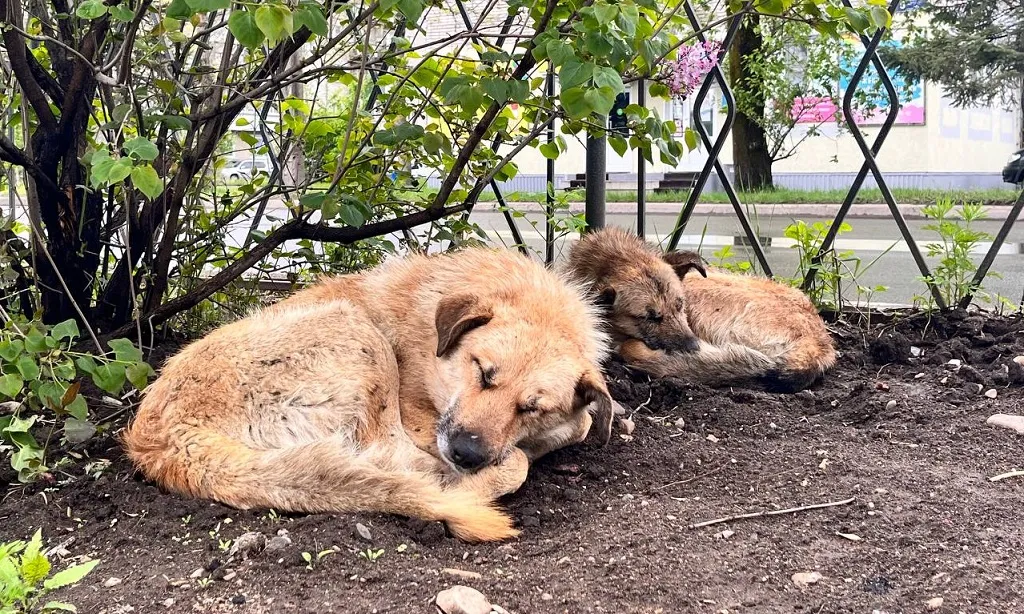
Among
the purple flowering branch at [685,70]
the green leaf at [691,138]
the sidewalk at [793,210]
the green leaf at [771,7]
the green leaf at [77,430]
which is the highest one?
the green leaf at [771,7]

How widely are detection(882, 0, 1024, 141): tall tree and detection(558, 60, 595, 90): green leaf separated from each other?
13.0m

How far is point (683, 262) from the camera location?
555cm

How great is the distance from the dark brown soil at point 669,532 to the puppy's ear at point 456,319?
699mm

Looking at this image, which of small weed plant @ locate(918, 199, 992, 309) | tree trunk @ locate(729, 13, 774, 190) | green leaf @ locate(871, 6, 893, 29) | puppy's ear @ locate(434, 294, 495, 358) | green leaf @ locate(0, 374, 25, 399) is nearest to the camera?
green leaf @ locate(0, 374, 25, 399)

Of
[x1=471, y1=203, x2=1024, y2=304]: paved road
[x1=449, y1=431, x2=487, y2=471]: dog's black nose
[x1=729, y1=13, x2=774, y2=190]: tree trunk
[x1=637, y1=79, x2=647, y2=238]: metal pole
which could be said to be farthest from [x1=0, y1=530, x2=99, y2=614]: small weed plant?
[x1=729, y1=13, x2=774, y2=190]: tree trunk

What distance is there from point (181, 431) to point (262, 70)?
181 cm

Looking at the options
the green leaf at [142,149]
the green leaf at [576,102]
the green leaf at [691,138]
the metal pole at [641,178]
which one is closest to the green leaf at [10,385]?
the green leaf at [142,149]

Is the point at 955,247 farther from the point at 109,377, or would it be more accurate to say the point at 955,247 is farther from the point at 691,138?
the point at 109,377

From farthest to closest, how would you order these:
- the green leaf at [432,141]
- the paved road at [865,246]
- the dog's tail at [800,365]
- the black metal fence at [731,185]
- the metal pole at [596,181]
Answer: the paved road at [865,246] < the metal pole at [596,181] < the black metal fence at [731,185] < the dog's tail at [800,365] < the green leaf at [432,141]

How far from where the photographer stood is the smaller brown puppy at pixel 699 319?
4625 millimetres

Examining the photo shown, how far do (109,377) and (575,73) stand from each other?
1.92 meters

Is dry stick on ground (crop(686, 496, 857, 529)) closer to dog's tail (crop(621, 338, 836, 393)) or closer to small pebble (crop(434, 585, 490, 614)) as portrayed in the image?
small pebble (crop(434, 585, 490, 614))

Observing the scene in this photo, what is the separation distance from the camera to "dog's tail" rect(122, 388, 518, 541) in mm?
2754

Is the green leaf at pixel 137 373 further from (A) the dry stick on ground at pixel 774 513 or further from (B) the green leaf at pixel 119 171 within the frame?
(A) the dry stick on ground at pixel 774 513
